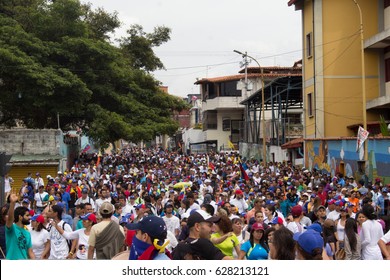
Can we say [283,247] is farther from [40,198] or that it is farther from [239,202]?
[40,198]

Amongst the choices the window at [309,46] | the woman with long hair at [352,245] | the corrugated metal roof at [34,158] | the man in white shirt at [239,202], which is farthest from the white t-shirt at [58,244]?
the window at [309,46]

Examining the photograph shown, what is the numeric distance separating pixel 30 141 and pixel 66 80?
397cm

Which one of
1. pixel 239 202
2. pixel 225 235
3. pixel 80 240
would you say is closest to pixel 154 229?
pixel 225 235

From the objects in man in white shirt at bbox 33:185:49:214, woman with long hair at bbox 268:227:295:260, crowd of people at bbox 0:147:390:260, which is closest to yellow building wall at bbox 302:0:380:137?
crowd of people at bbox 0:147:390:260

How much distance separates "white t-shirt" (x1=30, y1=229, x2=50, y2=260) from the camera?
9945 mm

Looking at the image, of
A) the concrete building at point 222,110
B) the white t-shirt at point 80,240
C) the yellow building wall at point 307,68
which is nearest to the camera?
the white t-shirt at point 80,240

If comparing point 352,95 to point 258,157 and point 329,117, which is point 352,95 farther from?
point 258,157

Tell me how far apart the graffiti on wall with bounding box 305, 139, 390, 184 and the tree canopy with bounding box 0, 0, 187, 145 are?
10.6 meters

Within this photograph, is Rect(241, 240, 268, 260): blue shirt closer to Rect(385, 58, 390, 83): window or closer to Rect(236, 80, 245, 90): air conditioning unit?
Rect(385, 58, 390, 83): window

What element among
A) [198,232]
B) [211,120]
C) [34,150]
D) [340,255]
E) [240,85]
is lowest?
[340,255]

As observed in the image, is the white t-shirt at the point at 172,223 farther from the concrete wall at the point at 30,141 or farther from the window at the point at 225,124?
the window at the point at 225,124

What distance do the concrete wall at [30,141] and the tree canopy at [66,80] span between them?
2487 mm

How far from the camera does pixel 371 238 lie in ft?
31.5

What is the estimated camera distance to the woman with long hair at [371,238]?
31.1 ft
